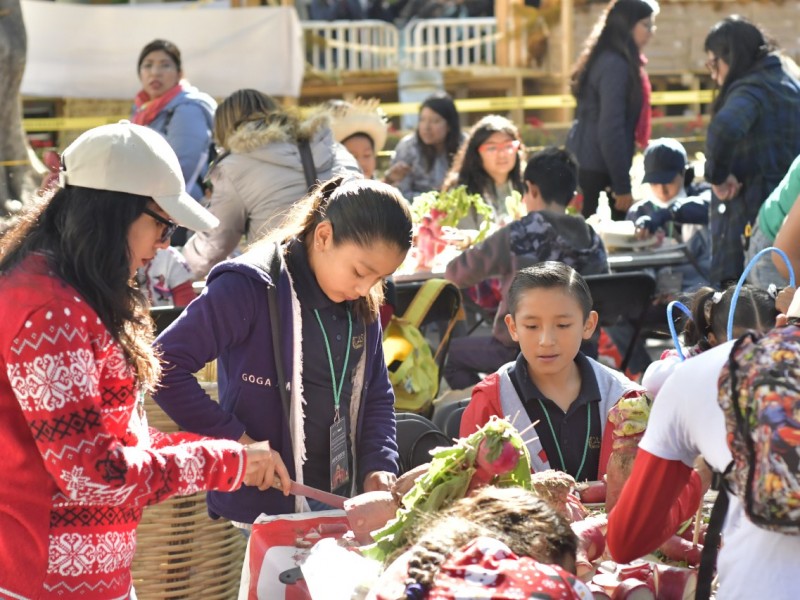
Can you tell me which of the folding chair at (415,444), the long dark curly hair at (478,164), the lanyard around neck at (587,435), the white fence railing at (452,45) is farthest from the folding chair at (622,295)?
the white fence railing at (452,45)

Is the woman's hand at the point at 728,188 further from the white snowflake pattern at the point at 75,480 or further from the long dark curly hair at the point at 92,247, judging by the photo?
the white snowflake pattern at the point at 75,480

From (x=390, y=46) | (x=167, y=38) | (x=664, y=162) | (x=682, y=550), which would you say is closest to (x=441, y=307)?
(x=664, y=162)

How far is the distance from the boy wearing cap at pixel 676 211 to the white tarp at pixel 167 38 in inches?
278

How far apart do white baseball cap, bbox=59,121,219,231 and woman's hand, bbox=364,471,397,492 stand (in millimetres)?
928

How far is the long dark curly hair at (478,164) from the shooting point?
701cm

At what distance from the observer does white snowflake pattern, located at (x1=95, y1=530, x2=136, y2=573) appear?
2.37 meters

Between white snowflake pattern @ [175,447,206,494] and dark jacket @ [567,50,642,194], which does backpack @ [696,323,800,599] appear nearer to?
white snowflake pattern @ [175,447,206,494]

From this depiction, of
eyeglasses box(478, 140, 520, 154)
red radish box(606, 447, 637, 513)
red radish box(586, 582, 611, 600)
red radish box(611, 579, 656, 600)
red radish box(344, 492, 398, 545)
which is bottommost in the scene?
red radish box(586, 582, 611, 600)

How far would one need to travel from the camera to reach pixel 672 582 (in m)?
2.29

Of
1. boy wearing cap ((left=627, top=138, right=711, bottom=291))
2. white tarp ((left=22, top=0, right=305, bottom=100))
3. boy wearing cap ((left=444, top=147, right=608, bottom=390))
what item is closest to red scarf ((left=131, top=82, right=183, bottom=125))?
boy wearing cap ((left=444, top=147, right=608, bottom=390))

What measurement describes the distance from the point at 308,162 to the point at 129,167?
9.85ft

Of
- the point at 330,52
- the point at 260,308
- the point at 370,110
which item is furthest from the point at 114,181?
the point at 330,52

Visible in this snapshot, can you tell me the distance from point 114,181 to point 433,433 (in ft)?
5.64

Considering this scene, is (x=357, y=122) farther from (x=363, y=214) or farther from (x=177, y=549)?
(x=363, y=214)
